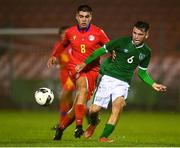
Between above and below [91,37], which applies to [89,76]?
below

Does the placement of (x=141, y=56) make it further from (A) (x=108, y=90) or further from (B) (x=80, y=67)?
(B) (x=80, y=67)

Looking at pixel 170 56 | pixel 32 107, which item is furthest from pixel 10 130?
pixel 170 56

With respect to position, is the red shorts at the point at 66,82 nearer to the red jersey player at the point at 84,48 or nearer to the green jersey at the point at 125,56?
the red jersey player at the point at 84,48

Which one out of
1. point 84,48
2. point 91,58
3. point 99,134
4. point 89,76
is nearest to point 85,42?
point 84,48

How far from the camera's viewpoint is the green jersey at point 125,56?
36.0ft

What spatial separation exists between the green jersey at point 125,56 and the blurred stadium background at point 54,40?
38.7 feet

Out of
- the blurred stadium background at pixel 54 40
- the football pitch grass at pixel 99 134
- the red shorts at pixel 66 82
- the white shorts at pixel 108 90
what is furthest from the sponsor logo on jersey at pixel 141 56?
the blurred stadium background at pixel 54 40

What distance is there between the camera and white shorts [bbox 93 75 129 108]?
10.9 meters

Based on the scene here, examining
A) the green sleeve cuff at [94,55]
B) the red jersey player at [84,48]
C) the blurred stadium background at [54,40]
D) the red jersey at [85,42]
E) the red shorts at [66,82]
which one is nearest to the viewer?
the green sleeve cuff at [94,55]

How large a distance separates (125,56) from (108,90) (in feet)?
1.84

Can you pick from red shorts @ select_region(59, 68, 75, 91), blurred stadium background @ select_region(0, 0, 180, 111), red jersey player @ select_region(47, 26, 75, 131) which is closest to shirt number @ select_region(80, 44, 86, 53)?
red jersey player @ select_region(47, 26, 75, 131)

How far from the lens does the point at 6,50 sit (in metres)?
23.9

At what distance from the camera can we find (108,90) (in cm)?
1098

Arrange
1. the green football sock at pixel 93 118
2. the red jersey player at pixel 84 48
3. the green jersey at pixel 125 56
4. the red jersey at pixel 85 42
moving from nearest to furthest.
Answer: the green jersey at pixel 125 56 → the green football sock at pixel 93 118 → the red jersey player at pixel 84 48 → the red jersey at pixel 85 42
